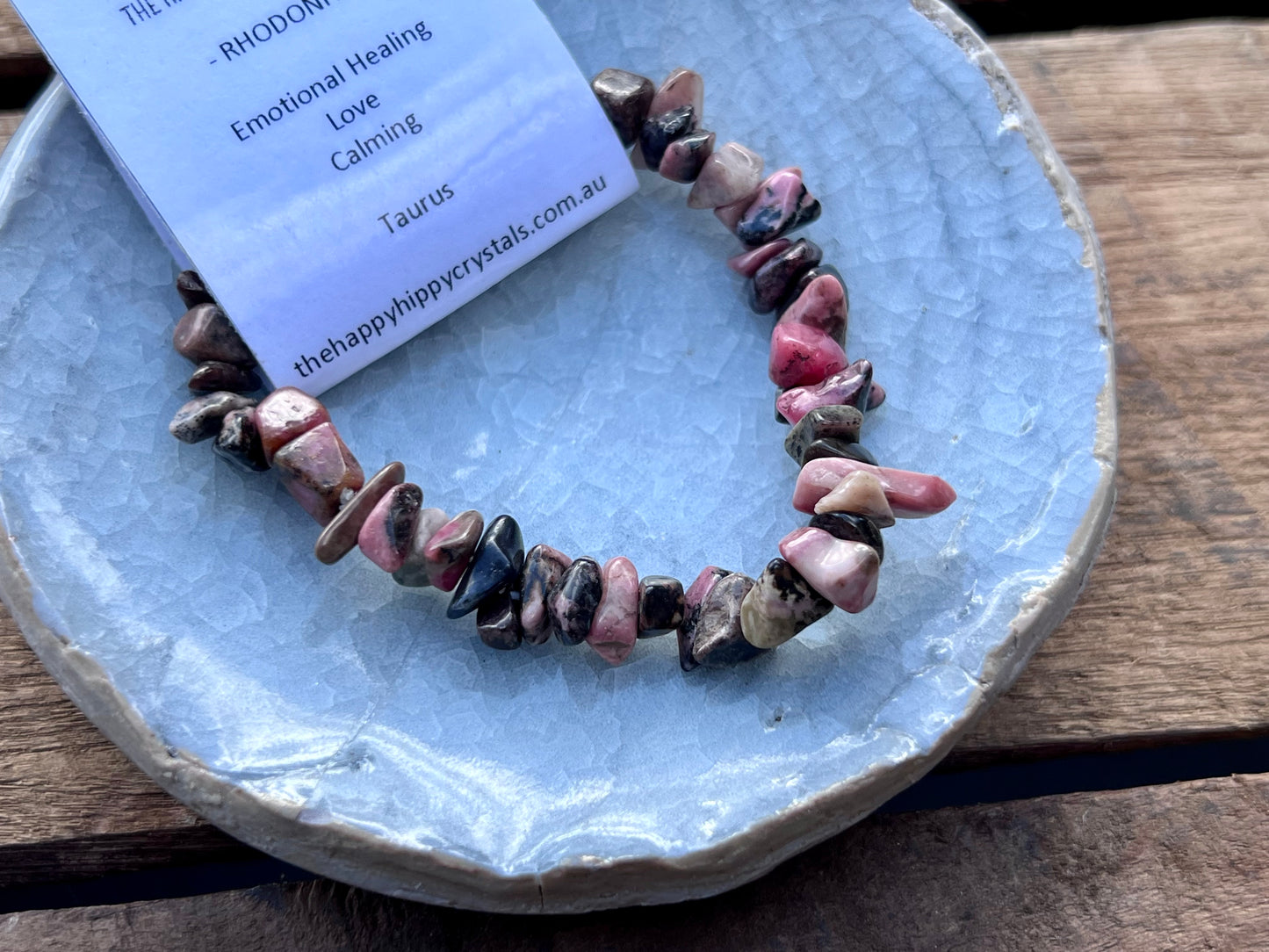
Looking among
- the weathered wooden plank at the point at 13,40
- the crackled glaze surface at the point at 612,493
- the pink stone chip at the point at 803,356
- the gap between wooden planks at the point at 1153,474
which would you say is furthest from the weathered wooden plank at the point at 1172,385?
the weathered wooden plank at the point at 13,40

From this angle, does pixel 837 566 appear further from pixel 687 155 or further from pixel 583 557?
pixel 687 155

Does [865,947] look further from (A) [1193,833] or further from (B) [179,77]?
(B) [179,77]

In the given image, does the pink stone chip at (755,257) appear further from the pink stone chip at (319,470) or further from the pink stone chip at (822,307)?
the pink stone chip at (319,470)

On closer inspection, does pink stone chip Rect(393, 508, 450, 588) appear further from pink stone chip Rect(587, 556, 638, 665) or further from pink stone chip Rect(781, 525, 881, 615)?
pink stone chip Rect(781, 525, 881, 615)

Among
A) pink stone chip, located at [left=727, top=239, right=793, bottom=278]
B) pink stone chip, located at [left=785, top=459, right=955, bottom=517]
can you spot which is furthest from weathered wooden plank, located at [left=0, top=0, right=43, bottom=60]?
pink stone chip, located at [left=785, top=459, right=955, bottom=517]

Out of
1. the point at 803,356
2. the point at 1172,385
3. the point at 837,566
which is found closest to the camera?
the point at 837,566

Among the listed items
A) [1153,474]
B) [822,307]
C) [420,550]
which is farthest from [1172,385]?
[420,550]

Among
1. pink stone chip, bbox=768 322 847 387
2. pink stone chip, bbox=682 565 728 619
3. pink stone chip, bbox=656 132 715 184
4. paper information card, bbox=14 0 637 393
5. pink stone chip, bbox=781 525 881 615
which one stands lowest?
pink stone chip, bbox=682 565 728 619
